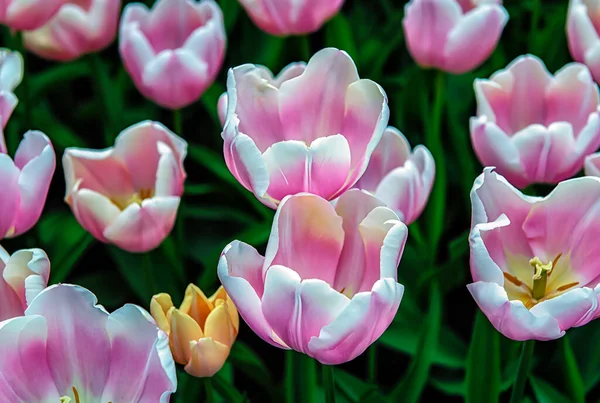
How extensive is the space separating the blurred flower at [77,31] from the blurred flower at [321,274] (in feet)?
2.25

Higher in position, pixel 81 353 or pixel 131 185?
pixel 81 353

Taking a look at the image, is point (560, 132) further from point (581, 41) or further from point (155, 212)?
point (155, 212)

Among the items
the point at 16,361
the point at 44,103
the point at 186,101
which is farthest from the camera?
the point at 44,103

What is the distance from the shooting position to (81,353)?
0.72 metres

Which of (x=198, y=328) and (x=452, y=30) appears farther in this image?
(x=452, y=30)

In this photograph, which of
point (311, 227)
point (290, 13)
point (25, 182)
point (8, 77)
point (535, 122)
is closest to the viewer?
point (311, 227)

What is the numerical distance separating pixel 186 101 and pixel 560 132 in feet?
1.63

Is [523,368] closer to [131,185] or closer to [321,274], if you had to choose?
[321,274]

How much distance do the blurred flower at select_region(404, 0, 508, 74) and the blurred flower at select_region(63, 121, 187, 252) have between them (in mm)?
370

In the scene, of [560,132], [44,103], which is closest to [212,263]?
[560,132]

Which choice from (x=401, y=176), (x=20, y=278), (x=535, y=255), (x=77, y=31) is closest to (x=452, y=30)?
(x=401, y=176)

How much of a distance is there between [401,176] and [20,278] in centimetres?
38

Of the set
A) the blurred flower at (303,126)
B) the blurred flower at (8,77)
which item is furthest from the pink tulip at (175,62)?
the blurred flower at (303,126)

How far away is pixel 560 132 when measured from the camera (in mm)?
924
